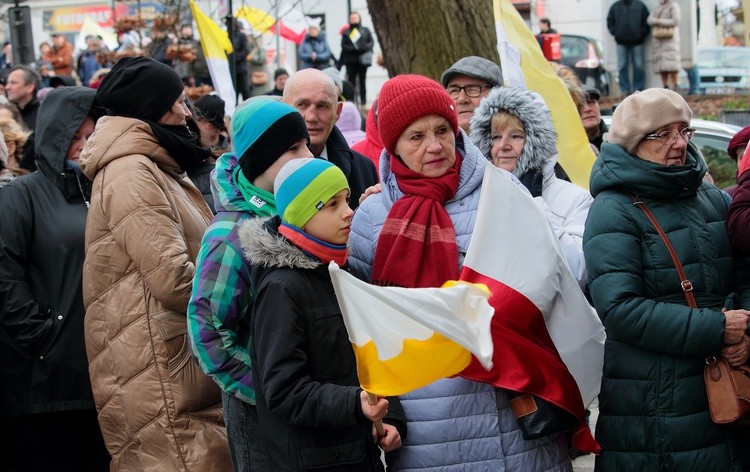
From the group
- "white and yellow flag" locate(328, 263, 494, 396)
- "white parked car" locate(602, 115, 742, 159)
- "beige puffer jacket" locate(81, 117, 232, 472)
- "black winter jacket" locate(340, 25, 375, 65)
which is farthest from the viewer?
"black winter jacket" locate(340, 25, 375, 65)

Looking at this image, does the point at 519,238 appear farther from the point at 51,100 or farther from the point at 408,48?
the point at 408,48

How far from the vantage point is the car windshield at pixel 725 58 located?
76.0ft

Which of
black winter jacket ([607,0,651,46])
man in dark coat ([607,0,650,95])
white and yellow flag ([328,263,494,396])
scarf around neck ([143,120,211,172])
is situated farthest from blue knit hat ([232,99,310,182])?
black winter jacket ([607,0,651,46])

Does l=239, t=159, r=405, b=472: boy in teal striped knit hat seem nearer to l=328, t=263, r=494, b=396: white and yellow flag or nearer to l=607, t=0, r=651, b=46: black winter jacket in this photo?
l=328, t=263, r=494, b=396: white and yellow flag

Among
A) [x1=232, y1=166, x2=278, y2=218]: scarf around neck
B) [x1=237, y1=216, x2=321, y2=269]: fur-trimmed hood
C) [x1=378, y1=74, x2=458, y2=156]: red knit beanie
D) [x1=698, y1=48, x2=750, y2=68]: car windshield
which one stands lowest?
[x1=698, y1=48, x2=750, y2=68]: car windshield

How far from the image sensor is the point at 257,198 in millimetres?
3957

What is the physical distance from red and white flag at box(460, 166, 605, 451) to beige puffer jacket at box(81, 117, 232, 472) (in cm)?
132

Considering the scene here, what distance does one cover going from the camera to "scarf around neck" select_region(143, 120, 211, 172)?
461cm

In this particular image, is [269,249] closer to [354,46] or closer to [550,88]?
[550,88]

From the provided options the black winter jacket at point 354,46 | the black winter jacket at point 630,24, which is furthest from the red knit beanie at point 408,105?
the black winter jacket at point 354,46

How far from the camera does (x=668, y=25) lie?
1906 centimetres

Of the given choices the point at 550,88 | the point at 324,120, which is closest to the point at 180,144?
the point at 324,120

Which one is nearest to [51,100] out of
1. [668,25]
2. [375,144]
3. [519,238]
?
[375,144]

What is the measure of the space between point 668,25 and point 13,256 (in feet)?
53.0
